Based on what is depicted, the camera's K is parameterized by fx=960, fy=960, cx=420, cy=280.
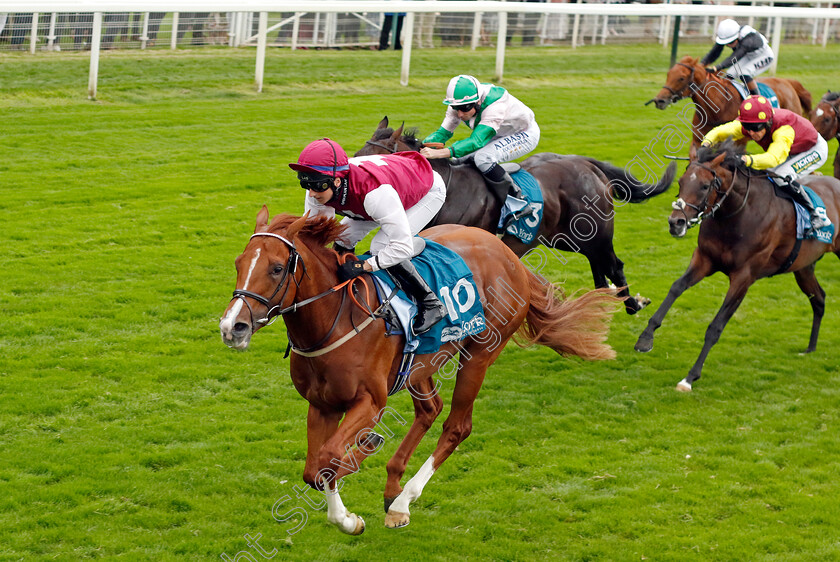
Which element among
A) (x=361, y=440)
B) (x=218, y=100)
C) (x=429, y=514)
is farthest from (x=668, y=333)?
(x=218, y=100)

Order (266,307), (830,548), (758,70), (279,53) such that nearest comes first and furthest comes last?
(266,307) < (830,548) < (758,70) < (279,53)

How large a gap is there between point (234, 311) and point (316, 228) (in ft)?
2.23

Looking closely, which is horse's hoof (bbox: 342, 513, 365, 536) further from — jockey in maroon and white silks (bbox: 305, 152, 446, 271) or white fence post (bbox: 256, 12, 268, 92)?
white fence post (bbox: 256, 12, 268, 92)

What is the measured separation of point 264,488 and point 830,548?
288 cm

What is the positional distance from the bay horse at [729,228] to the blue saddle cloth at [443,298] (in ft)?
7.37

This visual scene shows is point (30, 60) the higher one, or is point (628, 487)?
point (30, 60)

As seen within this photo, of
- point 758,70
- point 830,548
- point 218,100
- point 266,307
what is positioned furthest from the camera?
point 218,100

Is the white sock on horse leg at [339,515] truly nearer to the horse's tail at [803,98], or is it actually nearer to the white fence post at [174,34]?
the horse's tail at [803,98]

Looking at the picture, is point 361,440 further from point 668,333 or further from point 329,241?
point 668,333

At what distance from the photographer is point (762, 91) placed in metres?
11.0

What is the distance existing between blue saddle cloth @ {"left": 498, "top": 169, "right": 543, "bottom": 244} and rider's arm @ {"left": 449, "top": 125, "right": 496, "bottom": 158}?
0.51 m

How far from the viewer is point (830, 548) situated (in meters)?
4.74

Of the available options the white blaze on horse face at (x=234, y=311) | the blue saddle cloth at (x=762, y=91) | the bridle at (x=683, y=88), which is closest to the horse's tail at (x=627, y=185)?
the bridle at (x=683, y=88)

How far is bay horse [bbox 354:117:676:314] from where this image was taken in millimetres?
6867
